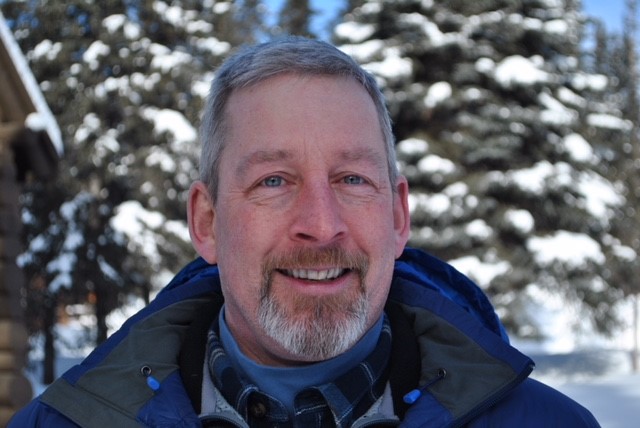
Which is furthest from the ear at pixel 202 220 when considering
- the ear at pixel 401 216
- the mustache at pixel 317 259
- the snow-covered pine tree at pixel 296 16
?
the snow-covered pine tree at pixel 296 16

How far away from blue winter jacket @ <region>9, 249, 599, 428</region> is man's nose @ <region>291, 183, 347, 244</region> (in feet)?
1.19

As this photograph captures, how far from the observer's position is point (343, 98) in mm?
2031

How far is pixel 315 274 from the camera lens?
75.5 inches

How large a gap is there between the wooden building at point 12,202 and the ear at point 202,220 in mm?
5594

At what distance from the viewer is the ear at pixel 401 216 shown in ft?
7.11

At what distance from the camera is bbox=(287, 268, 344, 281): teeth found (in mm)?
1918

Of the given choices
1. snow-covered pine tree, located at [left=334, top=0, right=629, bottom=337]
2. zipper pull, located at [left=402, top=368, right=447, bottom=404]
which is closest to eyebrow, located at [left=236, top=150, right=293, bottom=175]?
zipper pull, located at [left=402, top=368, right=447, bottom=404]

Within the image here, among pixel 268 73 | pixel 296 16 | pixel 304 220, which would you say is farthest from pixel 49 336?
pixel 296 16

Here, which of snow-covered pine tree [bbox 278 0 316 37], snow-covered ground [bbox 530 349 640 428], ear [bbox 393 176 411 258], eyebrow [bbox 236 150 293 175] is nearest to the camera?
eyebrow [bbox 236 150 293 175]

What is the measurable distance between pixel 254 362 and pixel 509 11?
16499 mm

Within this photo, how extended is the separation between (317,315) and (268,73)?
0.58 meters

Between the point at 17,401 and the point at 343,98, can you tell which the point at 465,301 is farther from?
the point at 17,401

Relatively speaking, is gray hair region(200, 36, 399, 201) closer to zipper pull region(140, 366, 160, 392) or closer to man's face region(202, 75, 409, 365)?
man's face region(202, 75, 409, 365)

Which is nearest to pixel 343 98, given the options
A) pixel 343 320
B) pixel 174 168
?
pixel 343 320
